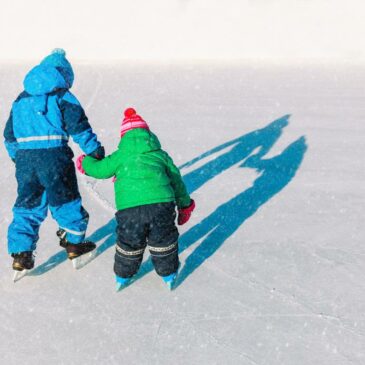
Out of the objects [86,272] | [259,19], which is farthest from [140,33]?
[86,272]

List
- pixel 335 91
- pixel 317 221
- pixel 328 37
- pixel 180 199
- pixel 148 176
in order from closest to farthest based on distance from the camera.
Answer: pixel 148 176 → pixel 180 199 → pixel 317 221 → pixel 335 91 → pixel 328 37

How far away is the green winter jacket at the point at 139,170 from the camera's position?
372 centimetres

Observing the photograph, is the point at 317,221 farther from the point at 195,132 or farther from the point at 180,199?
the point at 195,132

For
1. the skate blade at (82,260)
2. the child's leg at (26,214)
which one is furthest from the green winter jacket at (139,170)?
the skate blade at (82,260)

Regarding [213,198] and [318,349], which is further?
[213,198]

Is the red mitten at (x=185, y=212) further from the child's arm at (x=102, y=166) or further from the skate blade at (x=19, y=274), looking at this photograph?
the skate blade at (x=19, y=274)

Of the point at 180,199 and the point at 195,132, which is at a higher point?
the point at 180,199

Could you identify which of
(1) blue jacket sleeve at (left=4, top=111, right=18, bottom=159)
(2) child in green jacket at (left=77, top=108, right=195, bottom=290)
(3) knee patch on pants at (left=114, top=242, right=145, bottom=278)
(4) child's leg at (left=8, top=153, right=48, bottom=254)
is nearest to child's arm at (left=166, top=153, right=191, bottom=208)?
(2) child in green jacket at (left=77, top=108, right=195, bottom=290)

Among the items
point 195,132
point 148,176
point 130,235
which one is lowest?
point 195,132

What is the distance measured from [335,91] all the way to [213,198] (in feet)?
21.1

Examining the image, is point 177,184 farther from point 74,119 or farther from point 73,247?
point 73,247

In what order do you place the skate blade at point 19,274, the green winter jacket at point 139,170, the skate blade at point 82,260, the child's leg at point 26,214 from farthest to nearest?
the skate blade at point 82,260 < the skate blade at point 19,274 < the child's leg at point 26,214 < the green winter jacket at point 139,170

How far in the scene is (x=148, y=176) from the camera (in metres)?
3.72

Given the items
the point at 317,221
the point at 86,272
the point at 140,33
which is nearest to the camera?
the point at 86,272
